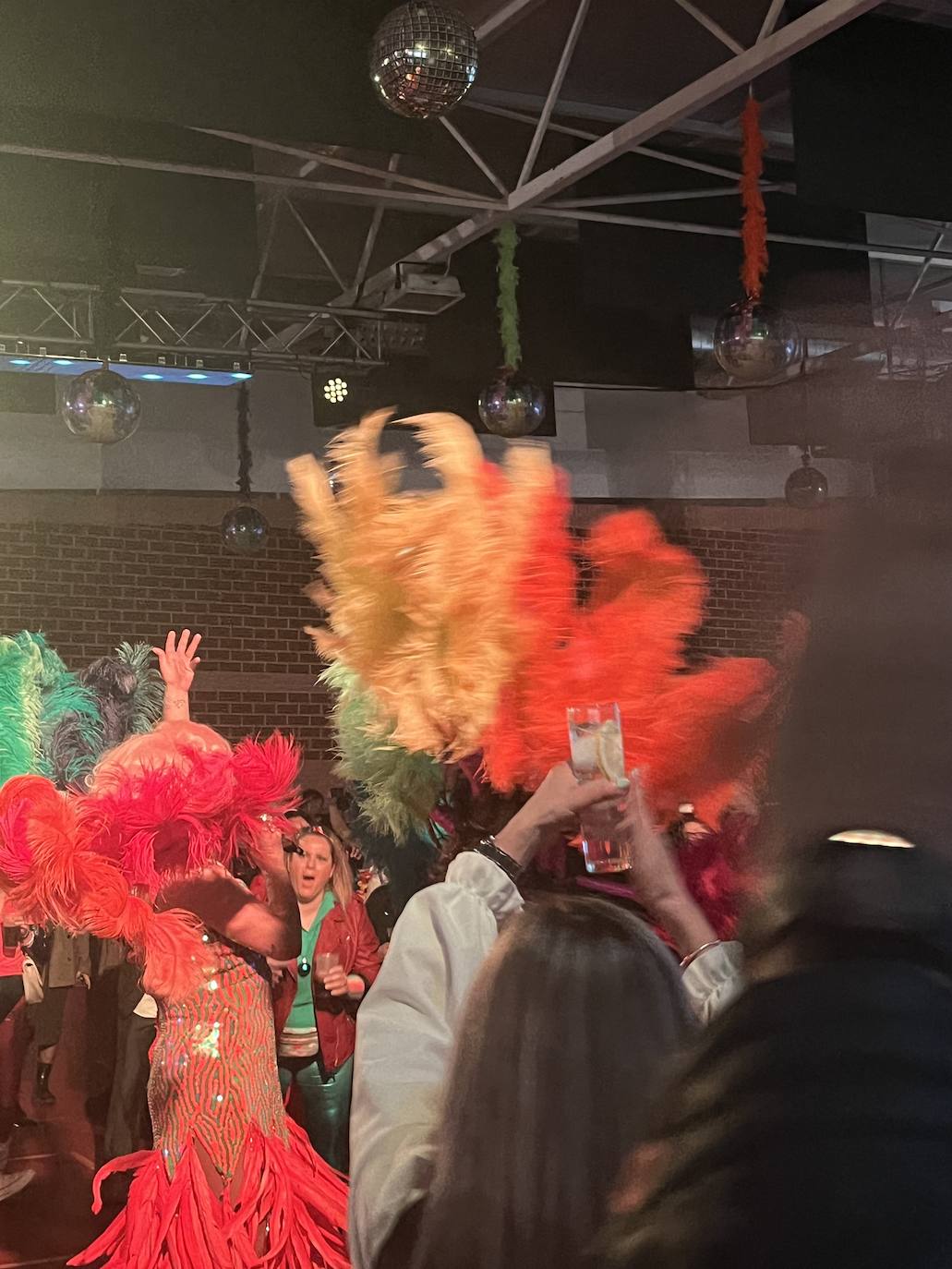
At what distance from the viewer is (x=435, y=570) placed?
1.64 metres

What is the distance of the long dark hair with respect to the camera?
51.4 inches

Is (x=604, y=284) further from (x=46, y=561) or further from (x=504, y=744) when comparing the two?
(x=504, y=744)

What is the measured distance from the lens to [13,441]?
4617 millimetres

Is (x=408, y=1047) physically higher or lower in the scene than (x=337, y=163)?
lower

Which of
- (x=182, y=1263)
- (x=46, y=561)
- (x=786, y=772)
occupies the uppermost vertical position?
(x=46, y=561)

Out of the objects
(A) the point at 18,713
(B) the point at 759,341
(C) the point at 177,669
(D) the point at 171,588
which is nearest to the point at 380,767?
(B) the point at 759,341

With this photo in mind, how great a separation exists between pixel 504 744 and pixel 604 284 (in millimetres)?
2821

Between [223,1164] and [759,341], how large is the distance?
1.91m

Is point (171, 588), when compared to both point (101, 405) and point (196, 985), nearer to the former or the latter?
point (101, 405)

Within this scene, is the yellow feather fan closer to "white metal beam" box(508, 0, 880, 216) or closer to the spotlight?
"white metal beam" box(508, 0, 880, 216)

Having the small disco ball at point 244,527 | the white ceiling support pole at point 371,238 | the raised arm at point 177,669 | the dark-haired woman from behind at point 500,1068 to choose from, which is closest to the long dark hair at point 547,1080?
the dark-haired woman from behind at point 500,1068

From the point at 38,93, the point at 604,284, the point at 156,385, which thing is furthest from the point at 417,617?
the point at 156,385

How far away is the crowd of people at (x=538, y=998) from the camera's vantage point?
45 centimetres

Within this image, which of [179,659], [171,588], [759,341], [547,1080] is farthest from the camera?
[171,588]
